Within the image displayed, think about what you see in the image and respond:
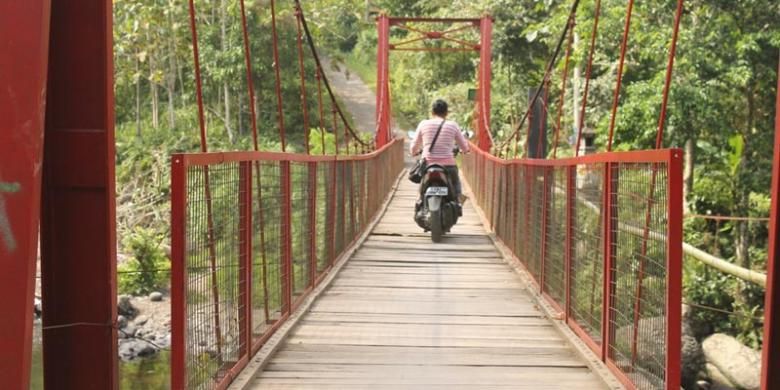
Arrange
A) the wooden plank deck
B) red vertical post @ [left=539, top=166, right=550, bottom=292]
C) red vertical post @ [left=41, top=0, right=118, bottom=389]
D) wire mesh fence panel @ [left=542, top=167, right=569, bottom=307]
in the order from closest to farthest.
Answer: red vertical post @ [left=41, top=0, right=118, bottom=389], the wooden plank deck, wire mesh fence panel @ [left=542, top=167, right=569, bottom=307], red vertical post @ [left=539, top=166, right=550, bottom=292]

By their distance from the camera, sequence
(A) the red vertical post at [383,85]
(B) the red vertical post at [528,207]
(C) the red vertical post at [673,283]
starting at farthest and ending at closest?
1. (A) the red vertical post at [383,85]
2. (B) the red vertical post at [528,207]
3. (C) the red vertical post at [673,283]

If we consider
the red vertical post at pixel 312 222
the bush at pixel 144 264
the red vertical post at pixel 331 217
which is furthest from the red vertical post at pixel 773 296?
the bush at pixel 144 264

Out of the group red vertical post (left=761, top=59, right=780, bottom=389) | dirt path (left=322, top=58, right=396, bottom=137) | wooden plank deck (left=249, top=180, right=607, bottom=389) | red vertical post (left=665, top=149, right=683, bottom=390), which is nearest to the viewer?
red vertical post (left=761, top=59, right=780, bottom=389)

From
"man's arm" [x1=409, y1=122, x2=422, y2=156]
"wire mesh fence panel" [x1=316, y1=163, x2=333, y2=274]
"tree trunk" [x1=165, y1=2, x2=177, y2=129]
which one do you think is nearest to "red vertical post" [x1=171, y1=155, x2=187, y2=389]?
"wire mesh fence panel" [x1=316, y1=163, x2=333, y2=274]

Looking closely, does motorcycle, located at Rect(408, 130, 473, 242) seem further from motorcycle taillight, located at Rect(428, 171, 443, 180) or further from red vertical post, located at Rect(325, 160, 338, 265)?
red vertical post, located at Rect(325, 160, 338, 265)

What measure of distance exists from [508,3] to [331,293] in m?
14.2

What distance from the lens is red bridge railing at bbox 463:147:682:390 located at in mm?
2645

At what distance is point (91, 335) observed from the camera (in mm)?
2211

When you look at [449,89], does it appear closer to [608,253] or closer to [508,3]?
[508,3]

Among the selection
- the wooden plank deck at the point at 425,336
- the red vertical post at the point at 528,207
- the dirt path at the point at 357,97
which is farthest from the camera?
the dirt path at the point at 357,97

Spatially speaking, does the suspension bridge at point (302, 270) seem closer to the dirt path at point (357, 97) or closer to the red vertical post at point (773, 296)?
the red vertical post at point (773, 296)

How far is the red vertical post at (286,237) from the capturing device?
13.9 ft

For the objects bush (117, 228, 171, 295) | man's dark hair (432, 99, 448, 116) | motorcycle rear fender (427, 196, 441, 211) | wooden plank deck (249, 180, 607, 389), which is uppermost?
man's dark hair (432, 99, 448, 116)

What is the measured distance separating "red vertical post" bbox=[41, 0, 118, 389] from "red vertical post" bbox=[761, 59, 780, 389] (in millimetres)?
1252
